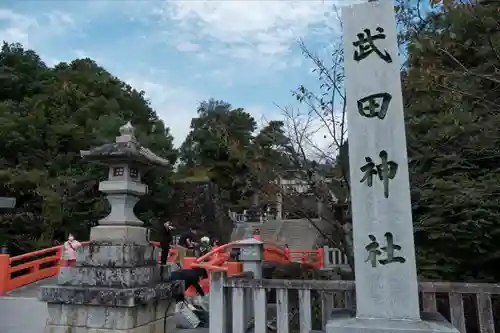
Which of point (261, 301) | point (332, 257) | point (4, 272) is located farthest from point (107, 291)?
point (332, 257)

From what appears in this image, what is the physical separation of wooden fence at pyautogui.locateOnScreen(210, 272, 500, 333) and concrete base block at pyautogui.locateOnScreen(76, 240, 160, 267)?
1014 mm

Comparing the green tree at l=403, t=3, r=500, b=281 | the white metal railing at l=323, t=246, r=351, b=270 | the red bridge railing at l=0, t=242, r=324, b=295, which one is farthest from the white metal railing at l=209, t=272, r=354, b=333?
the white metal railing at l=323, t=246, r=351, b=270

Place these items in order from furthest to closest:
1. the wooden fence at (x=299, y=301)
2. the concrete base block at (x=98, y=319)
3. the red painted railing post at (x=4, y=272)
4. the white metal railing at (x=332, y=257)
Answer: the white metal railing at (x=332, y=257), the red painted railing post at (x=4, y=272), the concrete base block at (x=98, y=319), the wooden fence at (x=299, y=301)

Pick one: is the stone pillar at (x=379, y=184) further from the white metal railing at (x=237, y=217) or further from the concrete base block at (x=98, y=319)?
the white metal railing at (x=237, y=217)

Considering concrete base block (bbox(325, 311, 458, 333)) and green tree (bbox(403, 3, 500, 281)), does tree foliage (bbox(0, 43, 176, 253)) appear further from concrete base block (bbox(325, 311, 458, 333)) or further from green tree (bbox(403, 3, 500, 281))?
concrete base block (bbox(325, 311, 458, 333))

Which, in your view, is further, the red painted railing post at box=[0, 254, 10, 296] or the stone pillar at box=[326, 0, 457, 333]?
the red painted railing post at box=[0, 254, 10, 296]

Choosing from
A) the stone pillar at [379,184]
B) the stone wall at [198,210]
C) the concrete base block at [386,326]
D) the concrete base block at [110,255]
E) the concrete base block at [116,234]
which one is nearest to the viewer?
the concrete base block at [386,326]

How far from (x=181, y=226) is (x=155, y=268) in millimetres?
15917

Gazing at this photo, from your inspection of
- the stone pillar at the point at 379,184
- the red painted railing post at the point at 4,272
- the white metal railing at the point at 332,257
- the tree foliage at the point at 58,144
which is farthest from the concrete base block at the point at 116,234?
the tree foliage at the point at 58,144

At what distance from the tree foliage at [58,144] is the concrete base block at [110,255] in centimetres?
1150

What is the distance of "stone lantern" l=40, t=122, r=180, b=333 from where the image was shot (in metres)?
4.59

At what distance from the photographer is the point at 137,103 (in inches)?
909

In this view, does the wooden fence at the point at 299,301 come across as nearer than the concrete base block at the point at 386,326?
No

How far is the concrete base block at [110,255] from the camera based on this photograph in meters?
4.74
